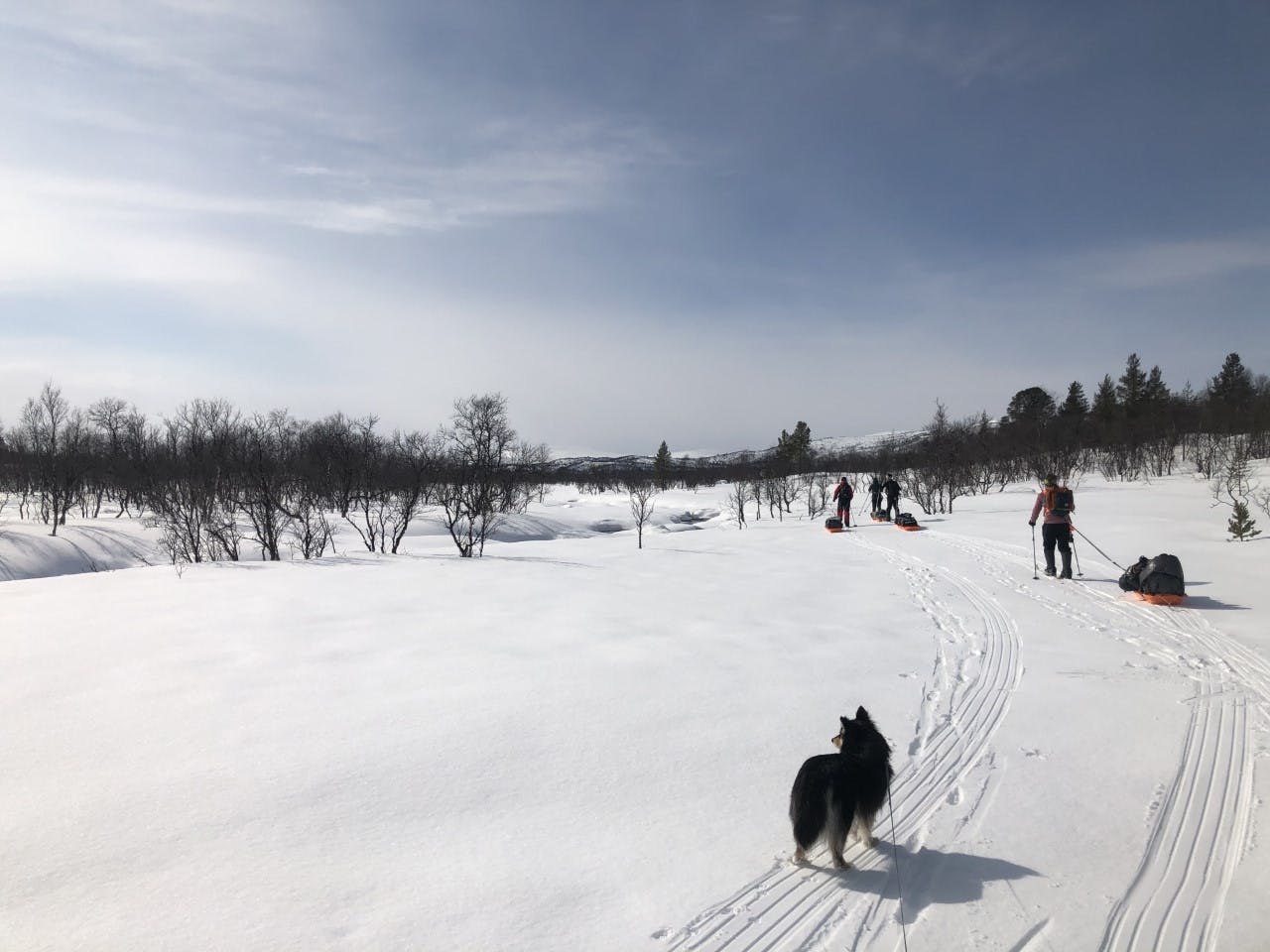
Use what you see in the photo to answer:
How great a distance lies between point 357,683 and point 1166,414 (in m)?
57.4

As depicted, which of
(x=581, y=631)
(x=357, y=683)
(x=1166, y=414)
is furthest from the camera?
(x=1166, y=414)

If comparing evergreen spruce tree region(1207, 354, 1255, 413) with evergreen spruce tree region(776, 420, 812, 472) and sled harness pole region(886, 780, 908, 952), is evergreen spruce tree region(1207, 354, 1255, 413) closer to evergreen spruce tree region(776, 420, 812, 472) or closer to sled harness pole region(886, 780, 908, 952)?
evergreen spruce tree region(776, 420, 812, 472)

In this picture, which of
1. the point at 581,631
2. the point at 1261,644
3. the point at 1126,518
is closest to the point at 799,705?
the point at 581,631

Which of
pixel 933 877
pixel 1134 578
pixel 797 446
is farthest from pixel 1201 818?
pixel 797 446

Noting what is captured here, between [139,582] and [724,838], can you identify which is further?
[139,582]

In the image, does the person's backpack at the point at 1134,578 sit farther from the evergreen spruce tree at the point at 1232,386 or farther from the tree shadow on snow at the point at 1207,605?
the evergreen spruce tree at the point at 1232,386

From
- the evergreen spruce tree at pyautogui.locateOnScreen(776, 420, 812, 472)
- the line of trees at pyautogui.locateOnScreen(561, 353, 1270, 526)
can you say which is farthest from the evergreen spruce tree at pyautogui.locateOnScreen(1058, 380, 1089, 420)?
the evergreen spruce tree at pyautogui.locateOnScreen(776, 420, 812, 472)

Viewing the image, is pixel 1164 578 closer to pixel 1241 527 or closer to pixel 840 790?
pixel 1241 527

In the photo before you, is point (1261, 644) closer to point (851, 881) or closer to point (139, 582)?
point (851, 881)

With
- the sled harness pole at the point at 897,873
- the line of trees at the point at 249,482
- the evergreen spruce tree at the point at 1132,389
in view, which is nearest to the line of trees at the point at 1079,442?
the evergreen spruce tree at the point at 1132,389

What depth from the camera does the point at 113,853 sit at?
2893 mm

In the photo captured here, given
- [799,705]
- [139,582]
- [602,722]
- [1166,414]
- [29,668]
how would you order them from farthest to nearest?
[1166,414], [139,582], [29,668], [799,705], [602,722]

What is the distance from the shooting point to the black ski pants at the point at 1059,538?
10312 mm

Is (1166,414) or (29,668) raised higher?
(1166,414)
